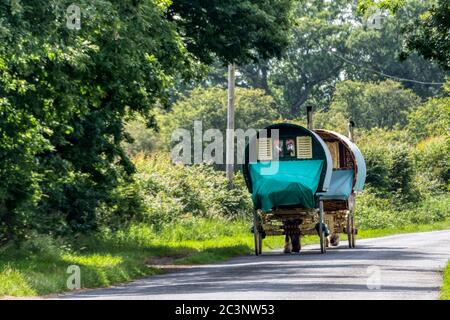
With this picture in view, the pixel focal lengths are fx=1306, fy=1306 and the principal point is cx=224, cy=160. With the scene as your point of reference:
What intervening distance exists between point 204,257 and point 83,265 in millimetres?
7188

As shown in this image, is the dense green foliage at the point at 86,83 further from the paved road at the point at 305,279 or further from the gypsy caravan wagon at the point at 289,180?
the paved road at the point at 305,279

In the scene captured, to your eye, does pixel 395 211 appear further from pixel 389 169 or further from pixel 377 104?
pixel 377 104

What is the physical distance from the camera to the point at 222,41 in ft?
124

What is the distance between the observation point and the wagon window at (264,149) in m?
34.7

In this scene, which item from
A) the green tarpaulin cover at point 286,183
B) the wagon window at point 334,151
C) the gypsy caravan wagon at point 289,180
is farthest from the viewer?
the wagon window at point 334,151

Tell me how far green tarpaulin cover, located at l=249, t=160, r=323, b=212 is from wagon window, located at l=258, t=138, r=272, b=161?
210 mm

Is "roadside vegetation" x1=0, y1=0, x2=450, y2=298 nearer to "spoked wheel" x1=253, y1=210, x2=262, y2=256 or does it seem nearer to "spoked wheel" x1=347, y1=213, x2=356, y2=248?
"spoked wheel" x1=253, y1=210, x2=262, y2=256

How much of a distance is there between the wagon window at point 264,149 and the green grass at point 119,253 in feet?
9.51

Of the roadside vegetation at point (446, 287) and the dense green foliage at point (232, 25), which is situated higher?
the dense green foliage at point (232, 25)

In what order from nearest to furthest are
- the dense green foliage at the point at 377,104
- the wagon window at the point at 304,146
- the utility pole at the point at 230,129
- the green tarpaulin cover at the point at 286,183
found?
the green tarpaulin cover at the point at 286,183
the wagon window at the point at 304,146
the utility pole at the point at 230,129
the dense green foliage at the point at 377,104

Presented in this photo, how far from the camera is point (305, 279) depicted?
24000 mm

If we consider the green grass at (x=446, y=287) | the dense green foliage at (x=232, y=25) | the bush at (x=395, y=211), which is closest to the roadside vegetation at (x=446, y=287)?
the green grass at (x=446, y=287)
